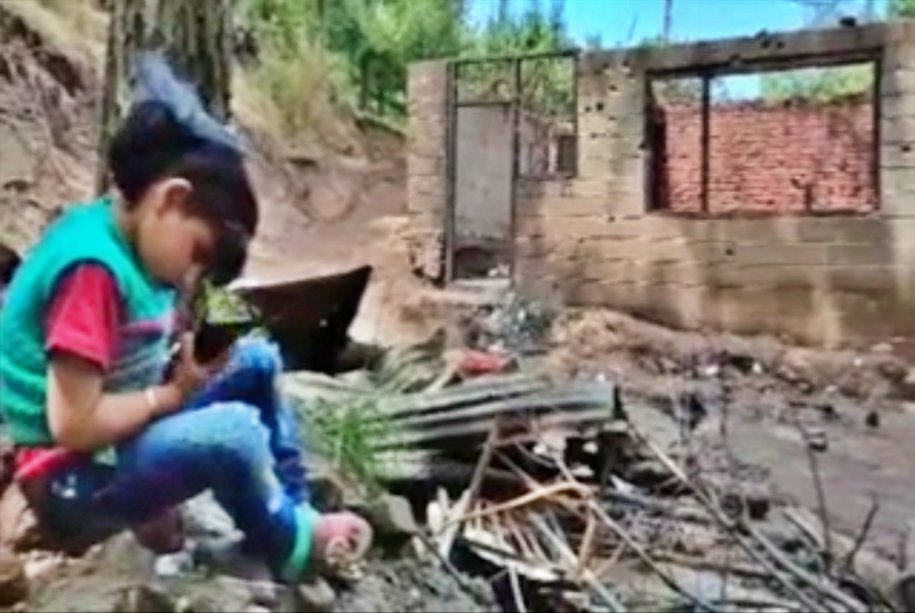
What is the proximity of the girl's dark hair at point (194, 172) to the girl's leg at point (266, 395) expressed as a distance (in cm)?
13

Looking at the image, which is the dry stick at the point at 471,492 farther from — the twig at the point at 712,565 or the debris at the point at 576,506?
the twig at the point at 712,565

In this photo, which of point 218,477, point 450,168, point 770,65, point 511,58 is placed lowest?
point 218,477

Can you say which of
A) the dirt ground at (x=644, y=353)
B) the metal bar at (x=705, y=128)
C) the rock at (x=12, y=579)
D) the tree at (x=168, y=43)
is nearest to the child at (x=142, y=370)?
the rock at (x=12, y=579)

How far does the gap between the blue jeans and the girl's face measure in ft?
0.51

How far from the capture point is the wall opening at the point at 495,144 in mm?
7941

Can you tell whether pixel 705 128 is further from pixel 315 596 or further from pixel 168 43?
pixel 315 596

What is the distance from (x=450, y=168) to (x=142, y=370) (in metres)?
6.41

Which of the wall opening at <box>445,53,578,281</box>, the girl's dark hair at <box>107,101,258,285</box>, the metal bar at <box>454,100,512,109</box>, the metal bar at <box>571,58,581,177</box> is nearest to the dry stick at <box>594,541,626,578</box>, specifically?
the girl's dark hair at <box>107,101,258,285</box>

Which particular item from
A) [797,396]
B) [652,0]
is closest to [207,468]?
[797,396]

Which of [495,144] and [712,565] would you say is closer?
[712,565]

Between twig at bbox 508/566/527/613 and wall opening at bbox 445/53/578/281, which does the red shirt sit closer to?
twig at bbox 508/566/527/613

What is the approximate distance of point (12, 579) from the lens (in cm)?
179

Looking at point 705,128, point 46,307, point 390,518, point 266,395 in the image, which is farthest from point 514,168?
point 46,307

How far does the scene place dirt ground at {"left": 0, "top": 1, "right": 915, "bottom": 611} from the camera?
4.41 m
